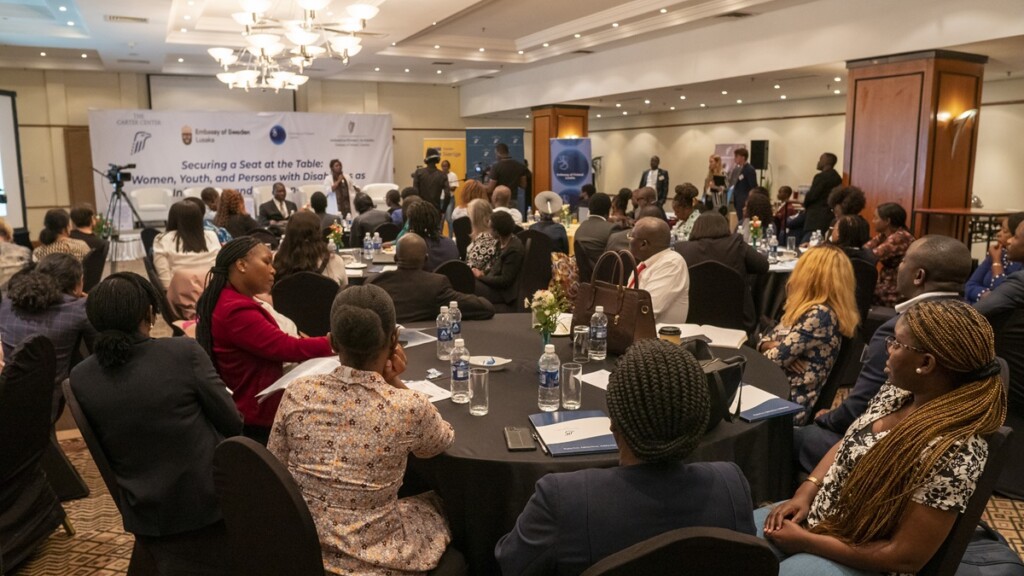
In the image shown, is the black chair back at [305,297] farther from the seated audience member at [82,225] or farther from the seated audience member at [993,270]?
the seated audience member at [993,270]

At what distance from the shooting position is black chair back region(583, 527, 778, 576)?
1231 mm

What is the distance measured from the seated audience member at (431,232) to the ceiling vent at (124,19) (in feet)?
21.1

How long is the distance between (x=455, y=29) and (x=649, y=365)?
37.0 feet

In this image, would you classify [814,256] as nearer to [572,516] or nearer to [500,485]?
[500,485]

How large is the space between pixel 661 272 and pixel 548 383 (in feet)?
5.09

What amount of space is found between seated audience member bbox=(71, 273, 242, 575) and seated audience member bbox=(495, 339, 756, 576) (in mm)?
1175

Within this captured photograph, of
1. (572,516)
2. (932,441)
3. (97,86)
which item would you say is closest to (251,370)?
(572,516)

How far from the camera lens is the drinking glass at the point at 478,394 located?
2.45 m

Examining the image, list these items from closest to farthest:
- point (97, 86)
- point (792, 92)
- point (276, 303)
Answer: point (276, 303), point (792, 92), point (97, 86)

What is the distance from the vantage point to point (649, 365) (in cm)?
150

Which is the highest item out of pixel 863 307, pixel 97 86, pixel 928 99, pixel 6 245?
pixel 97 86

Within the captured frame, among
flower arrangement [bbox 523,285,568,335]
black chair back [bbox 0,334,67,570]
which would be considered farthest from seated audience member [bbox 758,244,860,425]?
black chair back [bbox 0,334,67,570]

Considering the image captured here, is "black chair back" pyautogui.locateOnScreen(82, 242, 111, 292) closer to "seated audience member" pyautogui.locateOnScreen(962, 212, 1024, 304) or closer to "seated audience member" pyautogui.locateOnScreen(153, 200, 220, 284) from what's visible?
"seated audience member" pyautogui.locateOnScreen(153, 200, 220, 284)

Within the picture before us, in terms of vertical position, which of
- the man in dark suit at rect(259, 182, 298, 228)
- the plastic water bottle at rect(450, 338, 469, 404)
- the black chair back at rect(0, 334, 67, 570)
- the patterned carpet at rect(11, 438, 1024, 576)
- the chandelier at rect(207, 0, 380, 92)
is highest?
the chandelier at rect(207, 0, 380, 92)
